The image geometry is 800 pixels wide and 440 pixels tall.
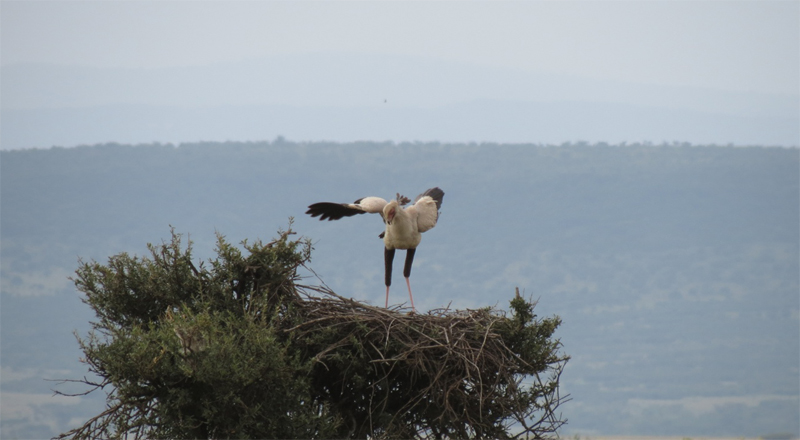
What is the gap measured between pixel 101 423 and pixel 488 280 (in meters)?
84.3

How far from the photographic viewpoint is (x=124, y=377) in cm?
802

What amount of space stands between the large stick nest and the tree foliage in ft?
0.05

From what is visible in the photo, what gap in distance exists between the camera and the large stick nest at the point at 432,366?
29.9ft

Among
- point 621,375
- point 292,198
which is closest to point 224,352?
point 621,375

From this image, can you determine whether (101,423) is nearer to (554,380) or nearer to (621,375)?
(554,380)

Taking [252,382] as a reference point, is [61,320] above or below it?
above

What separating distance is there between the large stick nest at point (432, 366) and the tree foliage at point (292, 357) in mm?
16

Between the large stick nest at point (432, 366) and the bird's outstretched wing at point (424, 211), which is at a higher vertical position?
the bird's outstretched wing at point (424, 211)

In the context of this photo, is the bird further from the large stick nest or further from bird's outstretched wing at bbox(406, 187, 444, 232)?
the large stick nest

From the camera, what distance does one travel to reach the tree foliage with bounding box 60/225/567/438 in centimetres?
809

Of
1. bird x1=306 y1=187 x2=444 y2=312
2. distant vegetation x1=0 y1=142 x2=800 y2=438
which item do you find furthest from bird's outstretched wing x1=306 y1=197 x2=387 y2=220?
distant vegetation x1=0 y1=142 x2=800 y2=438

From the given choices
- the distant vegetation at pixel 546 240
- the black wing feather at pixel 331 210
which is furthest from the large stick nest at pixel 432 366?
the distant vegetation at pixel 546 240

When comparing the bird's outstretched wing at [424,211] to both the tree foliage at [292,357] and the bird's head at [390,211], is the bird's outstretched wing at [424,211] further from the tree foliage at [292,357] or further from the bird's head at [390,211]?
the tree foliage at [292,357]

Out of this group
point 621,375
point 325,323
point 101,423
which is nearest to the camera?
point 101,423
